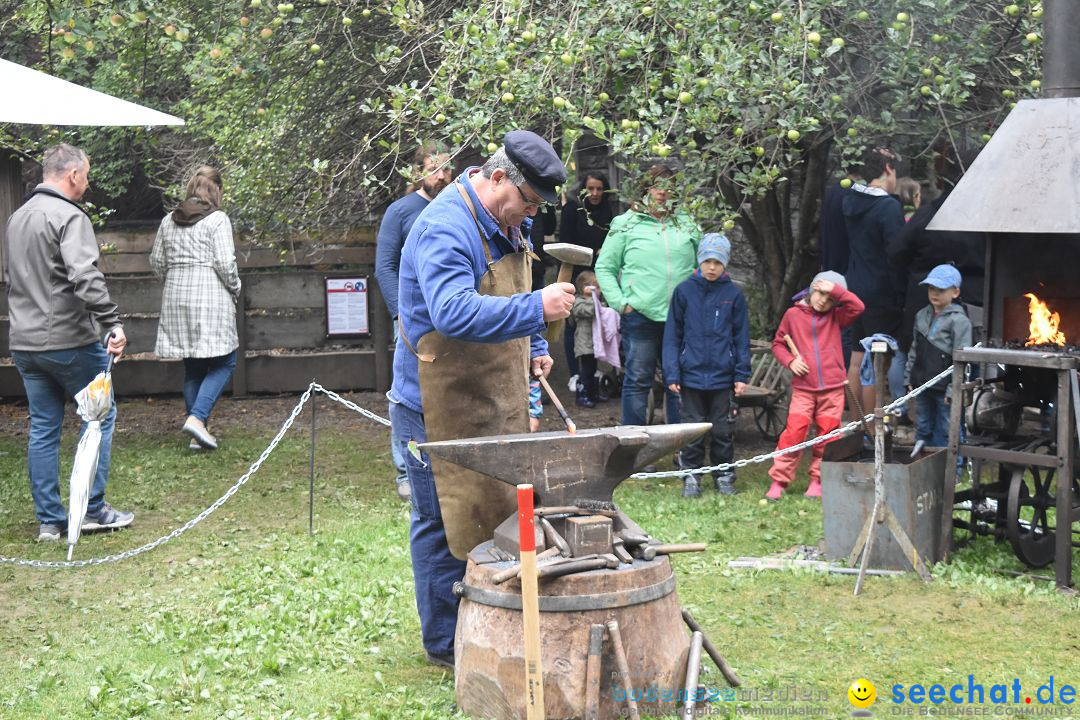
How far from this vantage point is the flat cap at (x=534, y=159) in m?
4.26

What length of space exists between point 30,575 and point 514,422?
3180 mm

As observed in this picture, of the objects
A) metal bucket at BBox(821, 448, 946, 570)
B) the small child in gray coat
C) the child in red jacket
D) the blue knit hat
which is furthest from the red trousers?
the small child in gray coat

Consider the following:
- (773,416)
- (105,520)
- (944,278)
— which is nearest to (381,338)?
(773,416)

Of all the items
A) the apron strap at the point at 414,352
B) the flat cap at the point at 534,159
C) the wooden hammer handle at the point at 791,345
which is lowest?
the wooden hammer handle at the point at 791,345

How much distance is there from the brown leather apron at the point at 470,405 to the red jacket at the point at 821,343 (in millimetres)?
3700

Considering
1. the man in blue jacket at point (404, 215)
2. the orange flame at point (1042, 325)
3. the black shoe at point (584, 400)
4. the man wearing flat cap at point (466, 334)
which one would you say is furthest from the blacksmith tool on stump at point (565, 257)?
the black shoe at point (584, 400)

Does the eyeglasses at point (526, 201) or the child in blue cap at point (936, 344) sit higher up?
the eyeglasses at point (526, 201)

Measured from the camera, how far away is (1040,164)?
6121 mm

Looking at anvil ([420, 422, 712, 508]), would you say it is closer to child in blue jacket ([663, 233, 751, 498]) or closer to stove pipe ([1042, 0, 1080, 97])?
stove pipe ([1042, 0, 1080, 97])

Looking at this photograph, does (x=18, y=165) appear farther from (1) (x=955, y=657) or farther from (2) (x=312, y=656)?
(1) (x=955, y=657)

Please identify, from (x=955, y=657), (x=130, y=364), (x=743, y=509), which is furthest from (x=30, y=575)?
(x=130, y=364)

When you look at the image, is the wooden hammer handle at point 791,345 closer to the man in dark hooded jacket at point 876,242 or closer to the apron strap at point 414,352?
the man in dark hooded jacket at point 876,242

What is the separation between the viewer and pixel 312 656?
4.98 m

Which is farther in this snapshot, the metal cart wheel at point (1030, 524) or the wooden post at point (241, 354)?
the wooden post at point (241, 354)
